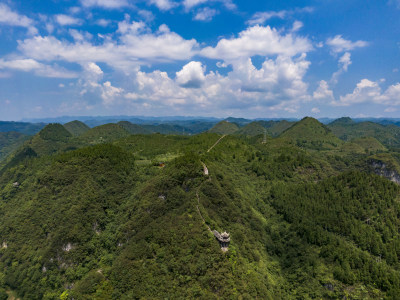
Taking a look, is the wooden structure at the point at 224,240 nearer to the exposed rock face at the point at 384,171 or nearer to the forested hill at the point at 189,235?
the forested hill at the point at 189,235

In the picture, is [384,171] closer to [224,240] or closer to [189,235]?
[224,240]

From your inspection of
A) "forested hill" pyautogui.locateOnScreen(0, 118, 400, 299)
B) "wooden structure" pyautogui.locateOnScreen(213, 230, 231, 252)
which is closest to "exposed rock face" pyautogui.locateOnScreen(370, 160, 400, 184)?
"forested hill" pyautogui.locateOnScreen(0, 118, 400, 299)

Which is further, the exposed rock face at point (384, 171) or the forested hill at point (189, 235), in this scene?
the exposed rock face at point (384, 171)

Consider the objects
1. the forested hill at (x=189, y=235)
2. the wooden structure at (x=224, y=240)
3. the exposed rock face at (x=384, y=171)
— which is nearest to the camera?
the forested hill at (x=189, y=235)

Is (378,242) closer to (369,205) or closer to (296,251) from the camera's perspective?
(369,205)

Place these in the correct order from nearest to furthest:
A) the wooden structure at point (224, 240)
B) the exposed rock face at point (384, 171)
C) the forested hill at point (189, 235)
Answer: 1. the forested hill at point (189, 235)
2. the wooden structure at point (224, 240)
3. the exposed rock face at point (384, 171)

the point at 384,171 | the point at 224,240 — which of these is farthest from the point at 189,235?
the point at 384,171

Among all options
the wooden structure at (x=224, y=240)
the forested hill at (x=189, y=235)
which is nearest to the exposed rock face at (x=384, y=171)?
the forested hill at (x=189, y=235)
